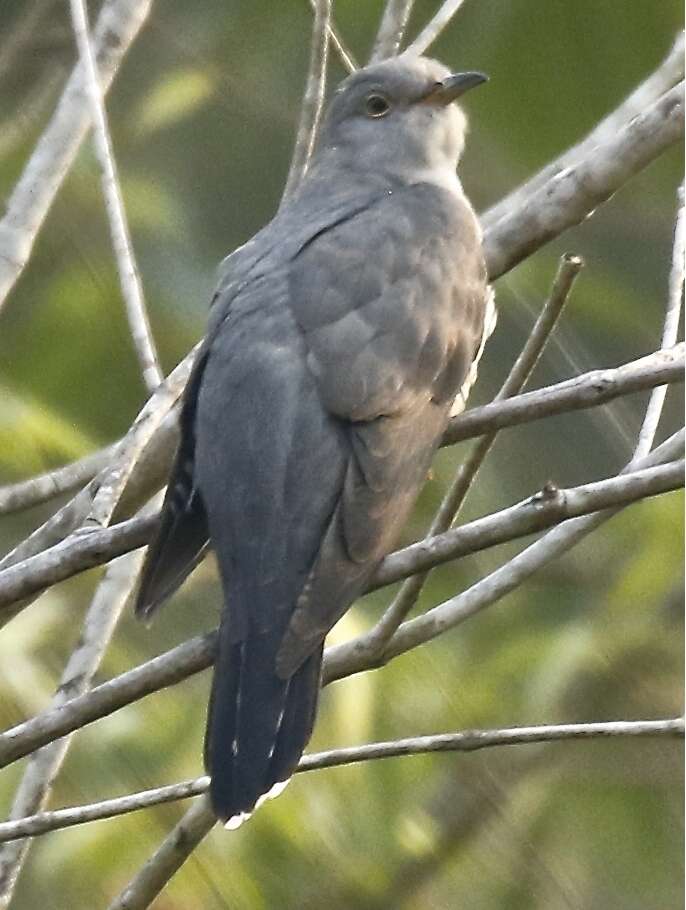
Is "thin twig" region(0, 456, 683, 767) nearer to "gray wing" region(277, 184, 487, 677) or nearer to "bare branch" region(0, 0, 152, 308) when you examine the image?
"gray wing" region(277, 184, 487, 677)

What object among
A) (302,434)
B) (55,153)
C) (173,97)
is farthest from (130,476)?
(173,97)

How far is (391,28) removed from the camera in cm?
413

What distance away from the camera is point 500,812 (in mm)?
5602

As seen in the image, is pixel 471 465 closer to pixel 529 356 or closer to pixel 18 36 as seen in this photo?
pixel 529 356

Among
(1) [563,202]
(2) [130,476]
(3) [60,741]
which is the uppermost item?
(1) [563,202]

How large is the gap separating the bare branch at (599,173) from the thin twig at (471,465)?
1.76 feet

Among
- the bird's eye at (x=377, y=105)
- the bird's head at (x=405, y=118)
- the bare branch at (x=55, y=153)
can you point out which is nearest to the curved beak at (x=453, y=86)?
the bird's head at (x=405, y=118)

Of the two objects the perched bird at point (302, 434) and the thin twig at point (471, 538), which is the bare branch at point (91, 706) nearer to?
the thin twig at point (471, 538)

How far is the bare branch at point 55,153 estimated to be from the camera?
3.84 meters

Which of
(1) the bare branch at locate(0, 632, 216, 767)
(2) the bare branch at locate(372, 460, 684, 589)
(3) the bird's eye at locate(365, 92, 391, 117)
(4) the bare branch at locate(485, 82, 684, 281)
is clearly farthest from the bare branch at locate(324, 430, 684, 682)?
(3) the bird's eye at locate(365, 92, 391, 117)

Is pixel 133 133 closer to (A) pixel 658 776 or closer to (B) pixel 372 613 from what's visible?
(B) pixel 372 613

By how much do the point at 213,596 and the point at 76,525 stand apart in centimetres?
175

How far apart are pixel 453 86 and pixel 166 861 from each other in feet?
6.68

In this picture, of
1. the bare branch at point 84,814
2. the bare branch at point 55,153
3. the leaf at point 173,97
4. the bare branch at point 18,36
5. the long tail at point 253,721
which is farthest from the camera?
the leaf at point 173,97
